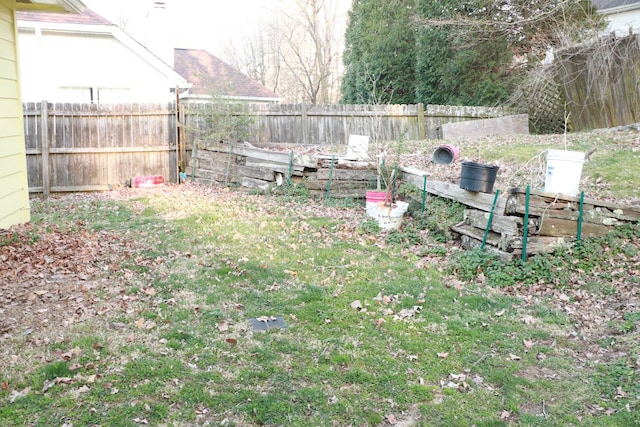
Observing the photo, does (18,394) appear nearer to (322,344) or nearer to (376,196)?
(322,344)

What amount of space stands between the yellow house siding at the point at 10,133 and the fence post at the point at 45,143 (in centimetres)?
485

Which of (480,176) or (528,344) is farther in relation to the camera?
(480,176)

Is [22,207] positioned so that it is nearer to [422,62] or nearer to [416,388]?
[416,388]

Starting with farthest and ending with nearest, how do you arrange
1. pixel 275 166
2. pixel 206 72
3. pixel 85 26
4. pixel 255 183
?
pixel 206 72 → pixel 85 26 → pixel 255 183 → pixel 275 166

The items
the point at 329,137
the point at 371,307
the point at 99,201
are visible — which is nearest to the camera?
the point at 371,307

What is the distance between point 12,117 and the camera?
7.11 m

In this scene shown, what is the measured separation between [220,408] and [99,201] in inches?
306

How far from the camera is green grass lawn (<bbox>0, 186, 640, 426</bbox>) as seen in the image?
11.2 ft

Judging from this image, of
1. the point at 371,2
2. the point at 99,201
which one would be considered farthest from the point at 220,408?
the point at 371,2

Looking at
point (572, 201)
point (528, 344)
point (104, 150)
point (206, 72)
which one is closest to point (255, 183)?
point (104, 150)

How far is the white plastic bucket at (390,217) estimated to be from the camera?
789 centimetres

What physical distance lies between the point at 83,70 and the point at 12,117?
836cm

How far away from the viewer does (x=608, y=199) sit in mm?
7070

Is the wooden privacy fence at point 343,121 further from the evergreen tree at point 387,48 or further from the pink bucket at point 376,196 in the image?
the pink bucket at point 376,196
